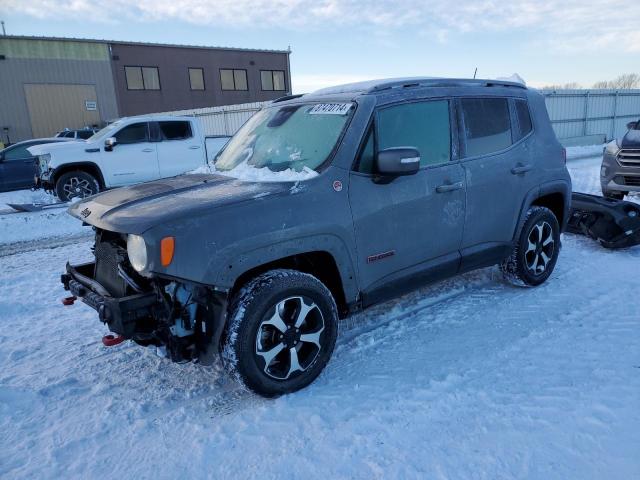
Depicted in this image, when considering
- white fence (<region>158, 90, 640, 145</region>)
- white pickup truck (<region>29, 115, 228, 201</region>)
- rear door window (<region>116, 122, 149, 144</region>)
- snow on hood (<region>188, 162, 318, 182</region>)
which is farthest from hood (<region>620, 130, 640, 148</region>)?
white fence (<region>158, 90, 640, 145</region>)

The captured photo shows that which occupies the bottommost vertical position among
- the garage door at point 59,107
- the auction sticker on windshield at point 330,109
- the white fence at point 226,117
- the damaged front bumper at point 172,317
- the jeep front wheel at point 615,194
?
the jeep front wheel at point 615,194

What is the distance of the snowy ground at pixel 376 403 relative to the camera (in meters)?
2.53

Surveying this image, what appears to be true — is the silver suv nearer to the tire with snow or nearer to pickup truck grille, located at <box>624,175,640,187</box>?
pickup truck grille, located at <box>624,175,640,187</box>

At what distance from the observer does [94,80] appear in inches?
1261

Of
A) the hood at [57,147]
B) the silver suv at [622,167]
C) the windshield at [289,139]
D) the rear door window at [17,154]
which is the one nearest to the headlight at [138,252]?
the windshield at [289,139]

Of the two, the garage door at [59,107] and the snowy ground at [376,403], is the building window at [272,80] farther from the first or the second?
A: the snowy ground at [376,403]

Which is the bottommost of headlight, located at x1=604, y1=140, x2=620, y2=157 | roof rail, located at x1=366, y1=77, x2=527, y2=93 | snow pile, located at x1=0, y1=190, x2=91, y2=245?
snow pile, located at x1=0, y1=190, x2=91, y2=245

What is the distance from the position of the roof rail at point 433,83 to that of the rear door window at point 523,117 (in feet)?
0.73

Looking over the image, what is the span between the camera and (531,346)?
3.62 meters

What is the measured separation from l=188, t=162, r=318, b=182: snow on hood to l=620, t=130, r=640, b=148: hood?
778 cm

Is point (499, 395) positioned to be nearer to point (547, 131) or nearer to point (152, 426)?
point (152, 426)

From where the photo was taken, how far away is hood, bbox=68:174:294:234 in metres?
2.80

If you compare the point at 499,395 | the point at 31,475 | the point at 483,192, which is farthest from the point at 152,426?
the point at 483,192

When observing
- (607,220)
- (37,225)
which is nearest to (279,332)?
(607,220)
